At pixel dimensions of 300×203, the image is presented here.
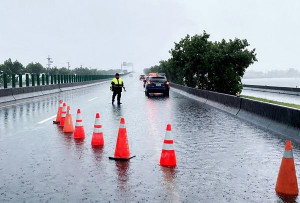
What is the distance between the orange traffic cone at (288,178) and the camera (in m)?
5.72

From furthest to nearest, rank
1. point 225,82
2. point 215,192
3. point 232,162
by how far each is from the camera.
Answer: point 225,82 → point 232,162 → point 215,192

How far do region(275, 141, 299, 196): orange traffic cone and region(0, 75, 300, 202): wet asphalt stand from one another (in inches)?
6.9

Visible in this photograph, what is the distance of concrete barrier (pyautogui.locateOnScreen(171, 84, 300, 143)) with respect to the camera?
1059 centimetres

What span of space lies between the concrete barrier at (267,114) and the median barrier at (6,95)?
12381 millimetres

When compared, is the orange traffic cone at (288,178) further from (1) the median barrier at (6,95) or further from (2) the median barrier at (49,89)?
(2) the median barrier at (49,89)

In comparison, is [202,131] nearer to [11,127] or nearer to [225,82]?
[11,127]

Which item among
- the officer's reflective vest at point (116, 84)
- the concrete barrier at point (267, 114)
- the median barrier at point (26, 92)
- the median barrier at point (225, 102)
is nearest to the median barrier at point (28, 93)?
the median barrier at point (26, 92)

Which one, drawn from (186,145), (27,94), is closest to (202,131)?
(186,145)

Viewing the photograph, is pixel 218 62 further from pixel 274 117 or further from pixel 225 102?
pixel 274 117

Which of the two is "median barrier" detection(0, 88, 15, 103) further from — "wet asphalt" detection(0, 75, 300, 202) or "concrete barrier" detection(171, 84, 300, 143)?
"concrete barrier" detection(171, 84, 300, 143)

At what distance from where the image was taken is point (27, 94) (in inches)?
1119

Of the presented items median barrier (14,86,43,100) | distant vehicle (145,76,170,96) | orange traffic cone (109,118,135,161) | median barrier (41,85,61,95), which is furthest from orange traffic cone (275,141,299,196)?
median barrier (41,85,61,95)

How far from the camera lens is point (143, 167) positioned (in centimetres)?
734

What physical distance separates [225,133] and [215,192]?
6042 millimetres
